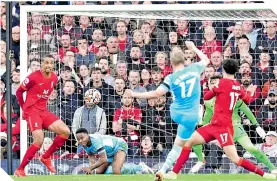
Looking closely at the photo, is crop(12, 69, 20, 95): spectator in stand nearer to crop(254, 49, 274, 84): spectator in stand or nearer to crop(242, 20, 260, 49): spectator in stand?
crop(242, 20, 260, 49): spectator in stand

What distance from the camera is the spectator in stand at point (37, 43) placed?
1706 cm

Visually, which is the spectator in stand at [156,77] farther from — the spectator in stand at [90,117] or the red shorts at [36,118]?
the red shorts at [36,118]

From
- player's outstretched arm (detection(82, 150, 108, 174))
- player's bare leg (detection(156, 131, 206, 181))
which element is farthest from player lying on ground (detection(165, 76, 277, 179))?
player's outstretched arm (detection(82, 150, 108, 174))

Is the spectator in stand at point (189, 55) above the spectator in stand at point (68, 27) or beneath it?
beneath

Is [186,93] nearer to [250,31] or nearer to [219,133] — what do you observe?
[219,133]

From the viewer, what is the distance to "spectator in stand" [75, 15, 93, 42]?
58.8 feet

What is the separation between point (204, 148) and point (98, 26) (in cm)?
236

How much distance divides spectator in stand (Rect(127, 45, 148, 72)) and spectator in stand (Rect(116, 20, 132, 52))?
161mm

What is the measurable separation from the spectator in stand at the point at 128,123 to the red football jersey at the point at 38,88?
1.54 meters

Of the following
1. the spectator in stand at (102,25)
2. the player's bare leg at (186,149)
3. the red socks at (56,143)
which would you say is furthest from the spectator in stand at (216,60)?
the red socks at (56,143)

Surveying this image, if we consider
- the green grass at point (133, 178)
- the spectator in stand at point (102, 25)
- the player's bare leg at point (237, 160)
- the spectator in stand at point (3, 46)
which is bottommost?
the green grass at point (133, 178)

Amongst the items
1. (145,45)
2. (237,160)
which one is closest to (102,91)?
(145,45)

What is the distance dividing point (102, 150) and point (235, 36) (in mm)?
2776

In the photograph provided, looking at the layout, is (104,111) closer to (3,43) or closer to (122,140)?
(122,140)
